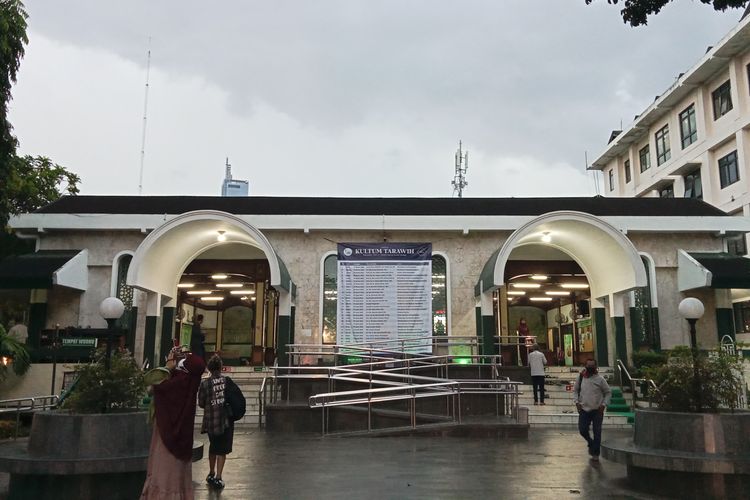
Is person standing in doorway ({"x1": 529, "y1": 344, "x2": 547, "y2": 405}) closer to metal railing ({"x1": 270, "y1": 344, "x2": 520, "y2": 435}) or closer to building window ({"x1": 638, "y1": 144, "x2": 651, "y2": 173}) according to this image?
metal railing ({"x1": 270, "y1": 344, "x2": 520, "y2": 435})

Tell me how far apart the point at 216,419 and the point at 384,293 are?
1110cm

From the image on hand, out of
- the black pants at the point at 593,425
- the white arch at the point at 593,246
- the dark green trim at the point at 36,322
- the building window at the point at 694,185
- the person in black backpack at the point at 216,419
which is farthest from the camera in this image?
the building window at the point at 694,185

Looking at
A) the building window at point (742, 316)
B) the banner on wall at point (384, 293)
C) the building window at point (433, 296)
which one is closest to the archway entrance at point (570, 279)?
the building window at point (433, 296)

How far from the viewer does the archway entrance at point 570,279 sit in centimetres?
1722

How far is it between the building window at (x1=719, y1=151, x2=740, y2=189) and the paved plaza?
2480 cm

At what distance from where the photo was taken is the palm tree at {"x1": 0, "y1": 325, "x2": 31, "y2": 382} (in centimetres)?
1372

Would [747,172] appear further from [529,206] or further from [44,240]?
[44,240]

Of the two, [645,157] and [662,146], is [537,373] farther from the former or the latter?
[645,157]

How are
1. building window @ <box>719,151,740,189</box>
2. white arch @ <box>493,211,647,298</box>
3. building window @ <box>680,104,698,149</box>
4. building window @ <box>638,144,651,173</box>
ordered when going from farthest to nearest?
1. building window @ <box>638,144,651,173</box>
2. building window @ <box>680,104,698,149</box>
3. building window @ <box>719,151,740,189</box>
4. white arch @ <box>493,211,647,298</box>

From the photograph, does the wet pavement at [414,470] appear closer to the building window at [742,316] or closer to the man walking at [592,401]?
the man walking at [592,401]

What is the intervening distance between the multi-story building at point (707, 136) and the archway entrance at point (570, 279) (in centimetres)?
613

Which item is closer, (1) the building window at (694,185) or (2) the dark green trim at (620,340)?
(2) the dark green trim at (620,340)

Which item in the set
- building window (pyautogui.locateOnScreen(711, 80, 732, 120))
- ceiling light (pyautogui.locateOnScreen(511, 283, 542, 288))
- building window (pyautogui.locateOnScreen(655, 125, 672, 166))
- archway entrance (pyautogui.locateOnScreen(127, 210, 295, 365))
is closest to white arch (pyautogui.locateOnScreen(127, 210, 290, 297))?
archway entrance (pyautogui.locateOnScreen(127, 210, 295, 365))

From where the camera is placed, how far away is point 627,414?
14.8 m
